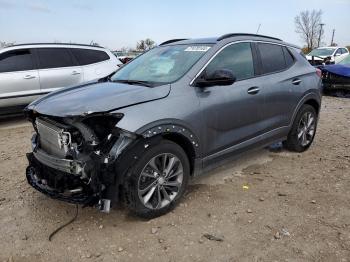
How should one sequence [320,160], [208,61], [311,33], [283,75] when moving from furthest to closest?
[311,33] < [320,160] < [283,75] < [208,61]

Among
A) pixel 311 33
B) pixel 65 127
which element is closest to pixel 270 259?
pixel 65 127

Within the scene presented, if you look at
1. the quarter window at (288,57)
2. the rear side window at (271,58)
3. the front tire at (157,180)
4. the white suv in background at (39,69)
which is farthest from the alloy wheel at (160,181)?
the white suv in background at (39,69)

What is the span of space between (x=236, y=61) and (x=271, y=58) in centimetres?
83

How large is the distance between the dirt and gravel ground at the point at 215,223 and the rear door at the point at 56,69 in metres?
3.57

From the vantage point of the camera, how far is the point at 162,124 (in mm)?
3664

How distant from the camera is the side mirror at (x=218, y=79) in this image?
3.98m

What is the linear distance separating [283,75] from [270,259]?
2.84m

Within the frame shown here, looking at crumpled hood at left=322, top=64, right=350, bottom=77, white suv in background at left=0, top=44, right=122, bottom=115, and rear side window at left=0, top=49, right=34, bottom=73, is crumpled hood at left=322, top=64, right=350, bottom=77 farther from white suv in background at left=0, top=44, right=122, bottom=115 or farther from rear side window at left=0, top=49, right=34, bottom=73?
rear side window at left=0, top=49, right=34, bottom=73

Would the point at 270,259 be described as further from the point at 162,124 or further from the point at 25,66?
the point at 25,66

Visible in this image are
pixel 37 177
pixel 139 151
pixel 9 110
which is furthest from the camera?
pixel 9 110

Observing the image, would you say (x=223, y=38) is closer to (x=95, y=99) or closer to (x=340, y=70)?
(x=95, y=99)

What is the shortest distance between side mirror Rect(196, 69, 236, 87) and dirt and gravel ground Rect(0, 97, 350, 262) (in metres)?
1.27

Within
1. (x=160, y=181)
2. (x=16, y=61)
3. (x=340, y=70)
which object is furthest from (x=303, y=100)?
(x=340, y=70)

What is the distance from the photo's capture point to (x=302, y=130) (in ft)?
19.5
